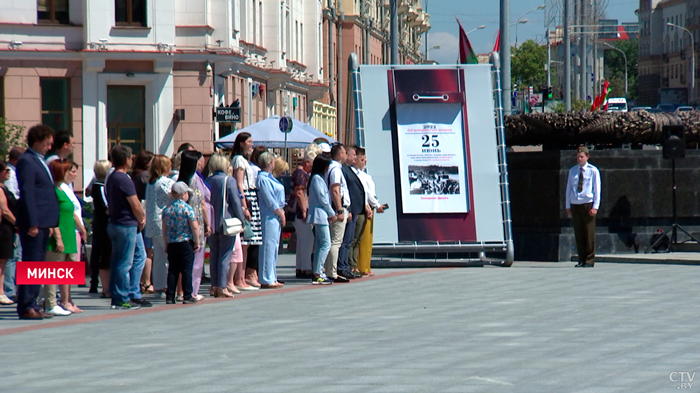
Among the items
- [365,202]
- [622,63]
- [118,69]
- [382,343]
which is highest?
[622,63]

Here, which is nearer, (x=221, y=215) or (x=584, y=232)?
(x=221, y=215)

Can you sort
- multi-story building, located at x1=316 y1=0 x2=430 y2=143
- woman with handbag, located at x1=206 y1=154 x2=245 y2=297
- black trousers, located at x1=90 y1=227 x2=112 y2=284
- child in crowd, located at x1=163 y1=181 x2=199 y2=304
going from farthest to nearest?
1. multi-story building, located at x1=316 y1=0 x2=430 y2=143
2. black trousers, located at x1=90 y1=227 x2=112 y2=284
3. woman with handbag, located at x1=206 y1=154 x2=245 y2=297
4. child in crowd, located at x1=163 y1=181 x2=199 y2=304

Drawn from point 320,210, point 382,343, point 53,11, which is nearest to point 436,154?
point 320,210

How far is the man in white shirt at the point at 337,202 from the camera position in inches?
569

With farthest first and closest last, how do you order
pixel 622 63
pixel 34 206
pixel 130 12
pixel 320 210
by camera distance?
pixel 622 63
pixel 130 12
pixel 320 210
pixel 34 206

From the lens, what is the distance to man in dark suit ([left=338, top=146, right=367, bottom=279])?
14914mm

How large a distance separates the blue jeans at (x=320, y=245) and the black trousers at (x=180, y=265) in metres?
2.38

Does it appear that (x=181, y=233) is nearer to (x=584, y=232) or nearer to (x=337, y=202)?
(x=337, y=202)

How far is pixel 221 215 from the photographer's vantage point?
12875 millimetres

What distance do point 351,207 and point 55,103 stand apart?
67.0 ft

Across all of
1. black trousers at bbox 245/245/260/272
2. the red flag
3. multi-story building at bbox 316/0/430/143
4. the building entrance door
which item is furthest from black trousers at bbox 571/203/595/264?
multi-story building at bbox 316/0/430/143

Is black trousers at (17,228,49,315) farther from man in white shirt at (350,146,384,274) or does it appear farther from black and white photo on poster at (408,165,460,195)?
black and white photo on poster at (408,165,460,195)

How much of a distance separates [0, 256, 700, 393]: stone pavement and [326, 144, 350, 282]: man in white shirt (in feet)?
3.02

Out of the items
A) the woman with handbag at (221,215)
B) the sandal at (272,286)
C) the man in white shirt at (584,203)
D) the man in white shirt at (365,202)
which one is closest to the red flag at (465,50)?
the man in white shirt at (584,203)
